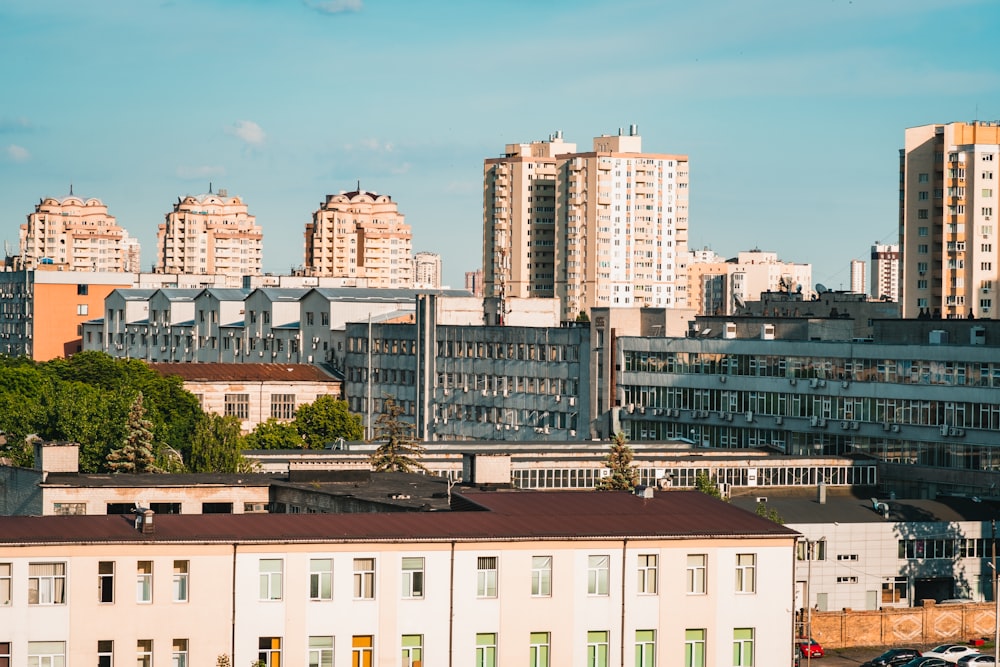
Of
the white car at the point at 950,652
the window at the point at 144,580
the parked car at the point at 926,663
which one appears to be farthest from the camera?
the white car at the point at 950,652

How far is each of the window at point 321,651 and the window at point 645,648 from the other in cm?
807

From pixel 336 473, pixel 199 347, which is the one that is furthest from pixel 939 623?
pixel 199 347

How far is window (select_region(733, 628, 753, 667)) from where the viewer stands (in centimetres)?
4928

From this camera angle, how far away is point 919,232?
199625 millimetres

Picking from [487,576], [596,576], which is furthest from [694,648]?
[487,576]

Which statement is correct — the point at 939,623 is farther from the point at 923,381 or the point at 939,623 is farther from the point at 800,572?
the point at 923,381

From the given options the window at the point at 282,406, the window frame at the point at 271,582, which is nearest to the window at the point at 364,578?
the window frame at the point at 271,582

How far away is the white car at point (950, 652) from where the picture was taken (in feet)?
236

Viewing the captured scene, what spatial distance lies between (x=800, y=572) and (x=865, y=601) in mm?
5842

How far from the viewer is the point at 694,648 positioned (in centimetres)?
4888

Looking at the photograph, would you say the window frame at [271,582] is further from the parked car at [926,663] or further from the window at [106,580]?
the parked car at [926,663]

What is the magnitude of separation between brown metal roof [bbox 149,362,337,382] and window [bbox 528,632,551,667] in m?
107

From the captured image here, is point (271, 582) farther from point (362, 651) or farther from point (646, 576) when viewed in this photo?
point (646, 576)

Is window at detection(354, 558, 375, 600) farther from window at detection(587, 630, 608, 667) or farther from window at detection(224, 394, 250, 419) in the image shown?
window at detection(224, 394, 250, 419)
